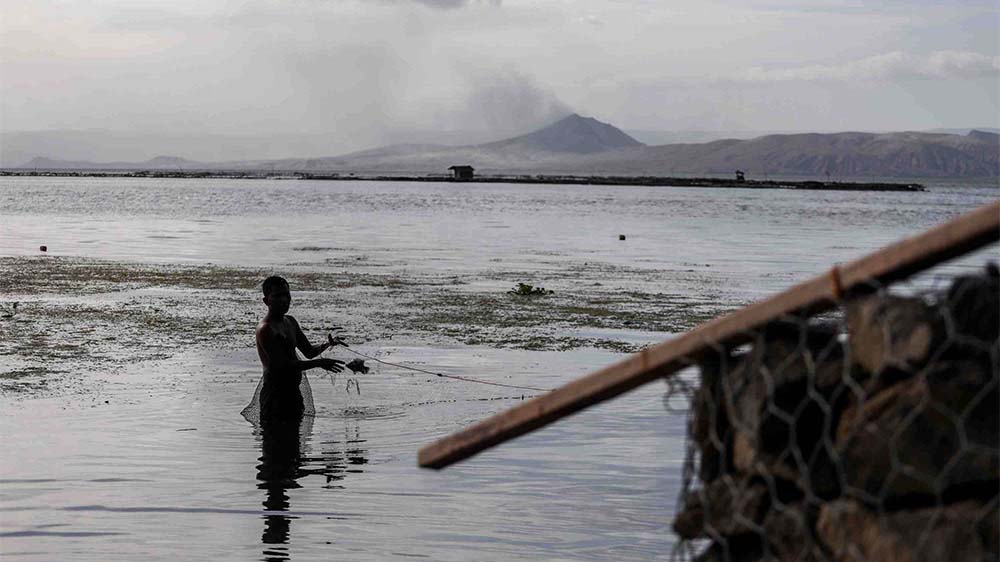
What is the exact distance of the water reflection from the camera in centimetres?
982

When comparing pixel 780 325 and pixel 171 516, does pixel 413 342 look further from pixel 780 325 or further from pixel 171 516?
pixel 780 325

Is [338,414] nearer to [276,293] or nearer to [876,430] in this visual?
[276,293]

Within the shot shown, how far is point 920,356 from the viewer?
138 inches

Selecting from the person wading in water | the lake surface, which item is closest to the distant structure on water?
the lake surface

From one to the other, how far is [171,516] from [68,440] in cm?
276

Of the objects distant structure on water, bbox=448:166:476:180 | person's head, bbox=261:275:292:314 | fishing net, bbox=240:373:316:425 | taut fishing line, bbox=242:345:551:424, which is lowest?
taut fishing line, bbox=242:345:551:424

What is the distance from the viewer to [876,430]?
3543mm

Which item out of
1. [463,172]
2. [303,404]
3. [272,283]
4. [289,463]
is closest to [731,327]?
[272,283]

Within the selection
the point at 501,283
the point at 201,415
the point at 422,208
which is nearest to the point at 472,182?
the point at 422,208

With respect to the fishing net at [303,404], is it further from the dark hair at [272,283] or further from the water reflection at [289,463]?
the dark hair at [272,283]

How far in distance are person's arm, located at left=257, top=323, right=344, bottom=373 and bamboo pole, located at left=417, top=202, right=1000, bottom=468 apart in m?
7.56

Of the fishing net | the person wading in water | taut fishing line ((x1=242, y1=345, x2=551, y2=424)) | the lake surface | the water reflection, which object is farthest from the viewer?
taut fishing line ((x1=242, y1=345, x2=551, y2=424))

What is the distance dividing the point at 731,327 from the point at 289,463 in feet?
28.0

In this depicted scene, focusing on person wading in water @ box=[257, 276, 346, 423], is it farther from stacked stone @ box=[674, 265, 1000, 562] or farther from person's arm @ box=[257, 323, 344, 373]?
stacked stone @ box=[674, 265, 1000, 562]
